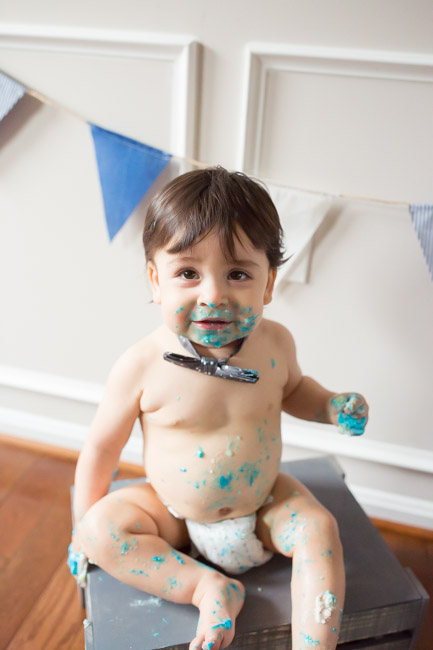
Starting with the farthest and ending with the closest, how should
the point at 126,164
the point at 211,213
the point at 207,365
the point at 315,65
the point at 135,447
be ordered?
the point at 135,447, the point at 126,164, the point at 315,65, the point at 207,365, the point at 211,213

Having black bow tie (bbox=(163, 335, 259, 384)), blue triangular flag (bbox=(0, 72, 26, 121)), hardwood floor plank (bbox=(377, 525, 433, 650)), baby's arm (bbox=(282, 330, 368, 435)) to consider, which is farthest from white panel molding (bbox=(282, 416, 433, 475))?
blue triangular flag (bbox=(0, 72, 26, 121))

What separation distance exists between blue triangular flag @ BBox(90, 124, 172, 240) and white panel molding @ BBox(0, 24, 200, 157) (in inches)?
2.1

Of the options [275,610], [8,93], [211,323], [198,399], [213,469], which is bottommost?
[275,610]

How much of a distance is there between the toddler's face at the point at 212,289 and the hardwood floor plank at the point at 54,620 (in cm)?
64

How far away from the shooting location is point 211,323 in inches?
31.0

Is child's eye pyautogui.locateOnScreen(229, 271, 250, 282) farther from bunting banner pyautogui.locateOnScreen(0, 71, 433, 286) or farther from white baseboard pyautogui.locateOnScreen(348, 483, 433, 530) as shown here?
white baseboard pyautogui.locateOnScreen(348, 483, 433, 530)

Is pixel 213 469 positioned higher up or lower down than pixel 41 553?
higher up

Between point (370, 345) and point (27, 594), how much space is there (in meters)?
0.86

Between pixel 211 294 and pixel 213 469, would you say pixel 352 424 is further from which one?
pixel 211 294

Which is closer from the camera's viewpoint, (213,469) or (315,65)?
(213,469)

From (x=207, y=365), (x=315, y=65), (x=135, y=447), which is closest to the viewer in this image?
(x=207, y=365)

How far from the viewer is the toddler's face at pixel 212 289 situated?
0.76 metres

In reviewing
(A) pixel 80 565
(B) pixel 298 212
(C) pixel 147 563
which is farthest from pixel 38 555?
(B) pixel 298 212

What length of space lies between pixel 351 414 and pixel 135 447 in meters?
0.70
